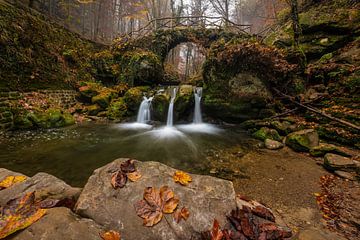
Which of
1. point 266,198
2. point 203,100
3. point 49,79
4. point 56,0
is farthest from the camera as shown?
point 56,0

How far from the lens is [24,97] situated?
6.55 metres

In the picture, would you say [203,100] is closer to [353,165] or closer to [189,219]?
[353,165]

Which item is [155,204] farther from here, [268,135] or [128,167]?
[268,135]

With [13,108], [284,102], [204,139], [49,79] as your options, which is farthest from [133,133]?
[284,102]

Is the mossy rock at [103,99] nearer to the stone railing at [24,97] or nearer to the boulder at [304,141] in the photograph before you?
the stone railing at [24,97]

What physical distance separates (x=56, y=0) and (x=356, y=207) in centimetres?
2622

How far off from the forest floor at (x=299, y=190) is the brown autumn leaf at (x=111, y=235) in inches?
74.1

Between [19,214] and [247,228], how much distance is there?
192cm

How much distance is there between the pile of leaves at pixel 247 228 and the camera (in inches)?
54.7

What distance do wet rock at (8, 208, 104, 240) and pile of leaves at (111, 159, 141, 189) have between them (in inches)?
18.1

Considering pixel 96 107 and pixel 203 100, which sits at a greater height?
pixel 203 100

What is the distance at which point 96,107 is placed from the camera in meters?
9.06

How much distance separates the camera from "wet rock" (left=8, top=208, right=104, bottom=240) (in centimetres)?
104

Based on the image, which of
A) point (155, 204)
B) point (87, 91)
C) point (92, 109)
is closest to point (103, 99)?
point (92, 109)
